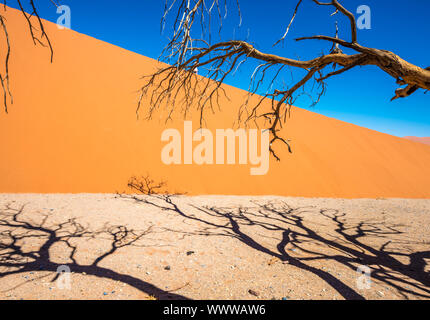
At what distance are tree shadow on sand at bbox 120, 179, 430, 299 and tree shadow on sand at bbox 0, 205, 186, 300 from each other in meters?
1.07

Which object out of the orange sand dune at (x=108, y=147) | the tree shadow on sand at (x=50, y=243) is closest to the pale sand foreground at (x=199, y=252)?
the tree shadow on sand at (x=50, y=243)

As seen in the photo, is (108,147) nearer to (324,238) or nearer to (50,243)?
(50,243)

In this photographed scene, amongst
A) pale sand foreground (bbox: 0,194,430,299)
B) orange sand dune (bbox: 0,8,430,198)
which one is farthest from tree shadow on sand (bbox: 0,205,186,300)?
orange sand dune (bbox: 0,8,430,198)

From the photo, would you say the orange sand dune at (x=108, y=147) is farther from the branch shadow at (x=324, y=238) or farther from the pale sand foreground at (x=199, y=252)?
the branch shadow at (x=324, y=238)

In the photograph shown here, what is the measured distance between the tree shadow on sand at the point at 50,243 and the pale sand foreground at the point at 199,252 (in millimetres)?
11

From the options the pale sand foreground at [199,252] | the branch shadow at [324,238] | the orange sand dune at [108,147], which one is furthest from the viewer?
the orange sand dune at [108,147]

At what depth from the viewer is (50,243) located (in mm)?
2709

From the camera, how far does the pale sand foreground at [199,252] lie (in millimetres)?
2006

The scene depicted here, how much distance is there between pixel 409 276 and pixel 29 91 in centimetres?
1033

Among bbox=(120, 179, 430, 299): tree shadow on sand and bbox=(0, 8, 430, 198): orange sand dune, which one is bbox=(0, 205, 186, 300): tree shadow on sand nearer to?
bbox=(120, 179, 430, 299): tree shadow on sand

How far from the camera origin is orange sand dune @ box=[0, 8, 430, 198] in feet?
19.9

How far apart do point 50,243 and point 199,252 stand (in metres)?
1.82
